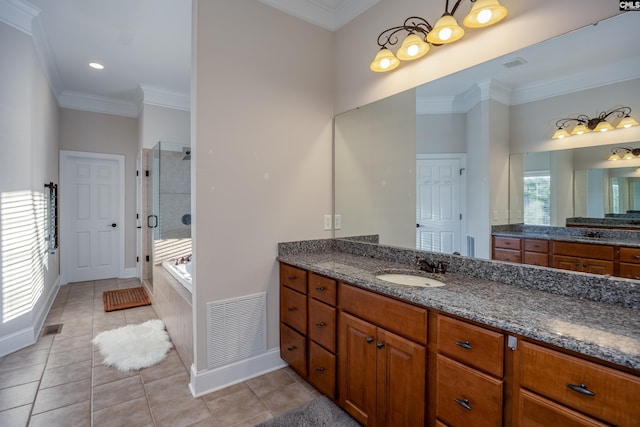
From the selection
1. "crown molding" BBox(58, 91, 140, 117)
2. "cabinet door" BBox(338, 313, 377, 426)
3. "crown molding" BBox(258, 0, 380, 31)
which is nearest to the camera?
"cabinet door" BBox(338, 313, 377, 426)

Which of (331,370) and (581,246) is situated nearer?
(581,246)

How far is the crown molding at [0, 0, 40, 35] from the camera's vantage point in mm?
2633

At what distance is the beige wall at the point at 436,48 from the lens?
4.53ft

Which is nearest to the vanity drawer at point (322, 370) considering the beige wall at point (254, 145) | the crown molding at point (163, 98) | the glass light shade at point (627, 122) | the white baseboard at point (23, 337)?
the beige wall at point (254, 145)

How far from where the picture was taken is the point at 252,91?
2.27 metres

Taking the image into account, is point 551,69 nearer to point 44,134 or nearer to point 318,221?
point 318,221

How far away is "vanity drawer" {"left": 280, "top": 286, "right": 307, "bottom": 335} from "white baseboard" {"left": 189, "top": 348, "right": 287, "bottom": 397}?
1.05ft

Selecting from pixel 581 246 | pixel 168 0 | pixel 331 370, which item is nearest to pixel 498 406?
pixel 581 246

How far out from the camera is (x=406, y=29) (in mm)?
1938

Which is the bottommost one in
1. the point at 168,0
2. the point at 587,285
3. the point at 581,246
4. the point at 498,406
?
the point at 498,406

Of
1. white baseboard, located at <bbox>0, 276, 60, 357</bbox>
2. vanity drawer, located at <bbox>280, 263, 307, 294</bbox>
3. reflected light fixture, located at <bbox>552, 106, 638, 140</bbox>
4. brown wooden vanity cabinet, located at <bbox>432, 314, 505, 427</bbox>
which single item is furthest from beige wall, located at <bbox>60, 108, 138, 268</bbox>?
reflected light fixture, located at <bbox>552, 106, 638, 140</bbox>

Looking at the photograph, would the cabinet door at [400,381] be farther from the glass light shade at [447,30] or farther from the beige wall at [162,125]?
the beige wall at [162,125]

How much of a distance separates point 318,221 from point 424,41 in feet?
4.96

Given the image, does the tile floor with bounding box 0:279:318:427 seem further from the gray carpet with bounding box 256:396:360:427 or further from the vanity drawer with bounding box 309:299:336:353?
the vanity drawer with bounding box 309:299:336:353
